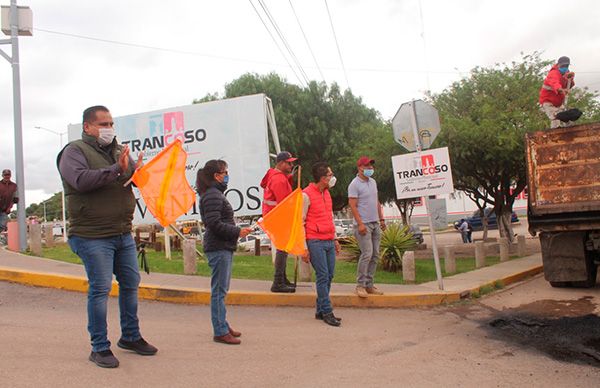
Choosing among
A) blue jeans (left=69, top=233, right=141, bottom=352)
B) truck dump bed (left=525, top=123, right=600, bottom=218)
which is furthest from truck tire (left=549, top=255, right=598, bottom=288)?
blue jeans (left=69, top=233, right=141, bottom=352)

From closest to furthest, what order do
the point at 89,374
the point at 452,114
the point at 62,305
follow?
the point at 89,374 → the point at 62,305 → the point at 452,114

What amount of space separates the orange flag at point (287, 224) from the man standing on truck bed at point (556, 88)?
19.6 feet

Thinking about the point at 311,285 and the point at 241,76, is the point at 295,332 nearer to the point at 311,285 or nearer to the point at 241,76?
the point at 311,285

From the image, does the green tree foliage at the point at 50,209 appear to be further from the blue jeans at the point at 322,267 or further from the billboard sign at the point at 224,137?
the blue jeans at the point at 322,267

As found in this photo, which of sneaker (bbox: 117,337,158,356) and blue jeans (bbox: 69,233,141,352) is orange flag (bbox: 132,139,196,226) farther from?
sneaker (bbox: 117,337,158,356)

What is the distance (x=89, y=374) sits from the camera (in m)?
3.99

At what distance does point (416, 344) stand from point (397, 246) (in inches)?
226

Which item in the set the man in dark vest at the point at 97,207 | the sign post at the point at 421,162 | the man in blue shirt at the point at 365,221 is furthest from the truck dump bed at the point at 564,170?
the man in dark vest at the point at 97,207

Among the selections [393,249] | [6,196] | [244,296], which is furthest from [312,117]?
[244,296]

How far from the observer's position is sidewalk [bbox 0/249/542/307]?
7.29 m

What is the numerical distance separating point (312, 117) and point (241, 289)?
25.5 metres

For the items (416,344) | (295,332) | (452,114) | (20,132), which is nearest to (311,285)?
(295,332)

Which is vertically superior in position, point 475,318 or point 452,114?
point 452,114

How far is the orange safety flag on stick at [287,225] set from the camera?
6.07 m
